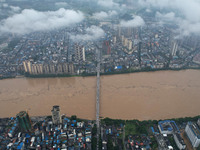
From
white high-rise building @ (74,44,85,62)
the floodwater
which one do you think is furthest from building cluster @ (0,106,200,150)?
white high-rise building @ (74,44,85,62)

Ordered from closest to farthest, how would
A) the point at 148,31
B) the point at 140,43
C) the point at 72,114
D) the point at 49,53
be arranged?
the point at 72,114 < the point at 49,53 < the point at 140,43 < the point at 148,31

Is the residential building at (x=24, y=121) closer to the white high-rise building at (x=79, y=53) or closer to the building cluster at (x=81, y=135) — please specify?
the building cluster at (x=81, y=135)

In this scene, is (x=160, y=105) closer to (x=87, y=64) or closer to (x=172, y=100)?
(x=172, y=100)

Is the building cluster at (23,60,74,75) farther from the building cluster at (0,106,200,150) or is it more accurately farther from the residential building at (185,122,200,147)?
the residential building at (185,122,200,147)

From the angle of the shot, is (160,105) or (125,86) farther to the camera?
(125,86)

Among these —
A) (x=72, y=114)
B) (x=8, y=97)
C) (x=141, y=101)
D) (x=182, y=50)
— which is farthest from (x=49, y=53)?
(x=182, y=50)

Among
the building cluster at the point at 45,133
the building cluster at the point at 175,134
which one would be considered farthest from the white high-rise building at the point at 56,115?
the building cluster at the point at 175,134

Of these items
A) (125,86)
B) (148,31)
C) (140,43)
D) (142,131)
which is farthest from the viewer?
(148,31)

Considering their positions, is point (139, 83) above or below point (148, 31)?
below
